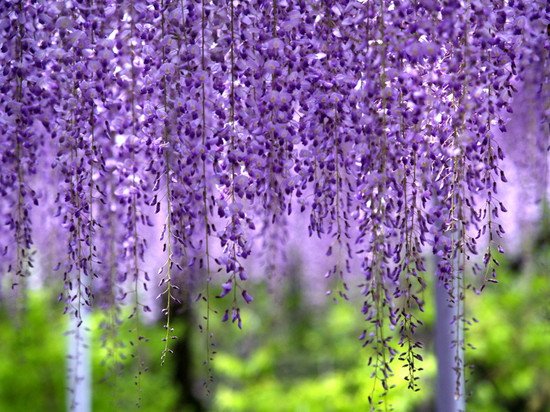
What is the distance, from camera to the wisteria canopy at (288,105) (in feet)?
6.91

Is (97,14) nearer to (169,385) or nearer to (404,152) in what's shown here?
(404,152)

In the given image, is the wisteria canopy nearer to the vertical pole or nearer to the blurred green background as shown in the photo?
the vertical pole

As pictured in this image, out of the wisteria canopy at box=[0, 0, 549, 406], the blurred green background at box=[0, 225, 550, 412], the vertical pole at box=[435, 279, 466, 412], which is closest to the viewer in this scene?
the wisteria canopy at box=[0, 0, 549, 406]

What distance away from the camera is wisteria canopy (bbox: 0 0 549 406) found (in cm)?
211

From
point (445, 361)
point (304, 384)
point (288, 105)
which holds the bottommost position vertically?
point (445, 361)

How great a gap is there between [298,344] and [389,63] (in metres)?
7.13

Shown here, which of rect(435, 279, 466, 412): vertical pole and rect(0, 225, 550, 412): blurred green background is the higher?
rect(0, 225, 550, 412): blurred green background

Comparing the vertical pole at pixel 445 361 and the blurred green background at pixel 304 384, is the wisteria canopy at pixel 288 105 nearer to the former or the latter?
the vertical pole at pixel 445 361

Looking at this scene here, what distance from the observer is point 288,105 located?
220 cm

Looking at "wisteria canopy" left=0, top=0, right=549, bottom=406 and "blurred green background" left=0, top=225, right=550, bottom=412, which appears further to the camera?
"blurred green background" left=0, top=225, right=550, bottom=412

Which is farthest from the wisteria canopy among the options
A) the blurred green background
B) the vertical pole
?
the blurred green background

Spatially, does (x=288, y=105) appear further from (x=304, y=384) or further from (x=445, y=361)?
(x=304, y=384)

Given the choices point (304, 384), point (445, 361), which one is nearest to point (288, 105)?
point (445, 361)

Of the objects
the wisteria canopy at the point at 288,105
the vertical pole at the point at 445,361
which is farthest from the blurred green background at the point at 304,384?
the wisteria canopy at the point at 288,105
